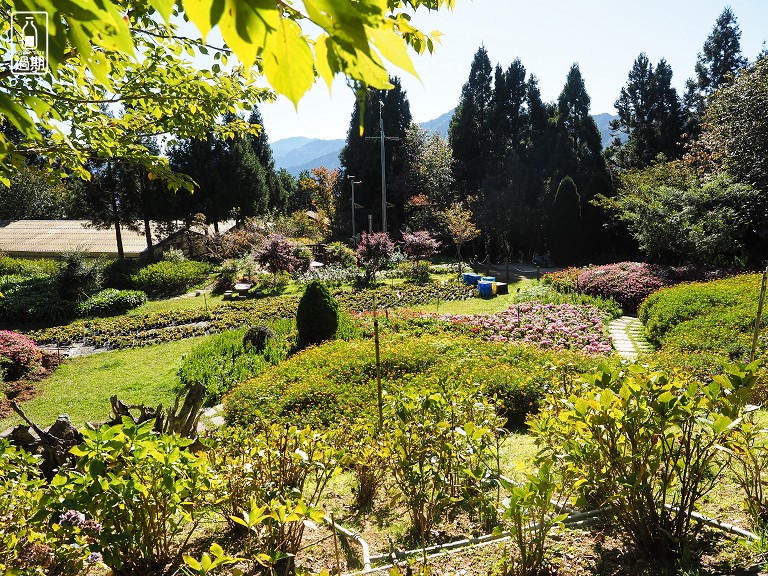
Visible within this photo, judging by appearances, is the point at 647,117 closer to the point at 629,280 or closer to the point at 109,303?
the point at 629,280

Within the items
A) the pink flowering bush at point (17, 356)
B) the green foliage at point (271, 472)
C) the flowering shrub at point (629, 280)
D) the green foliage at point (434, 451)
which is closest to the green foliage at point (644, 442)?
the green foliage at point (434, 451)

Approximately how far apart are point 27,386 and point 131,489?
8518 millimetres

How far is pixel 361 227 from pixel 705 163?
1901 centimetres

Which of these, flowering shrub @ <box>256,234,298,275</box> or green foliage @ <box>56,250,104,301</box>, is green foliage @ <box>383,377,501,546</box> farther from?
flowering shrub @ <box>256,234,298,275</box>

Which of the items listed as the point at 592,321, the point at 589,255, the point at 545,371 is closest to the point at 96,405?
the point at 545,371

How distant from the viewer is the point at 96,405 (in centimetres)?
750

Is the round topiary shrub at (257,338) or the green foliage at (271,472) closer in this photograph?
the green foliage at (271,472)

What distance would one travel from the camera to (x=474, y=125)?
101 ft

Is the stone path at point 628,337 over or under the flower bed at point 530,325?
under

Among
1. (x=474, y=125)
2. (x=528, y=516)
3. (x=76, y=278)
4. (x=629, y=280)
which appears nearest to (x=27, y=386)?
(x=76, y=278)

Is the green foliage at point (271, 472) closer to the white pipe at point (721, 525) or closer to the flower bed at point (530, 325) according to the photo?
the white pipe at point (721, 525)

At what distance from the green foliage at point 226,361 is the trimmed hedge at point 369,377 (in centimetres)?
52

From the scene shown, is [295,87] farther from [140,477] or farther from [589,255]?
[589,255]

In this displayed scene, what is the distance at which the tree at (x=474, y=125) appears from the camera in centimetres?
3050
